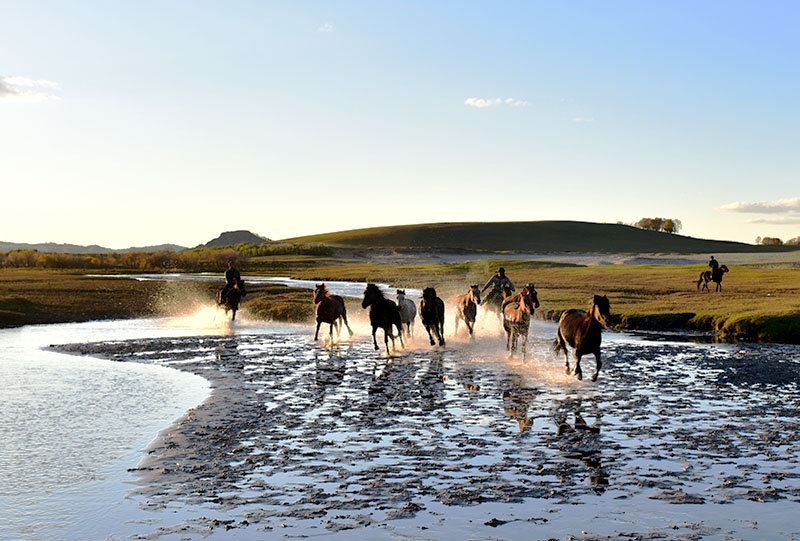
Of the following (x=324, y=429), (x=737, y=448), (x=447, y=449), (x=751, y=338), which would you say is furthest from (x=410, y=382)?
(x=751, y=338)

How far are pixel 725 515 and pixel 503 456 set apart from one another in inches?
142

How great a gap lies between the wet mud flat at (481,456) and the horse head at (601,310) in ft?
5.15

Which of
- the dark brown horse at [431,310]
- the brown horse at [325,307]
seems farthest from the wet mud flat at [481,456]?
the brown horse at [325,307]

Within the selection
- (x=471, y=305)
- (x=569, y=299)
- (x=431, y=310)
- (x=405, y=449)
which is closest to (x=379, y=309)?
(x=431, y=310)

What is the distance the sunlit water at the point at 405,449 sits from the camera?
9.44 metres

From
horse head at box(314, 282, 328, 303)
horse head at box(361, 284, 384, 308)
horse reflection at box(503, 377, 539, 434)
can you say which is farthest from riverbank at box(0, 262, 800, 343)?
horse reflection at box(503, 377, 539, 434)

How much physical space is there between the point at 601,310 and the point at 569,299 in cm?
2951

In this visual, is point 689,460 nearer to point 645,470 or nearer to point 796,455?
point 645,470

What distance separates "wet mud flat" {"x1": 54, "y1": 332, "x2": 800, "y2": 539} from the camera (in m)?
9.30

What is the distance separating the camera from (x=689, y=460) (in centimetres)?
1201

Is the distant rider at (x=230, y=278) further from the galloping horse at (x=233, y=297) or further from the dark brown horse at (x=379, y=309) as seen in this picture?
the dark brown horse at (x=379, y=309)

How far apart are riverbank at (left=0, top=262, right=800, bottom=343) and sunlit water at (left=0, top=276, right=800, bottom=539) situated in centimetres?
1248

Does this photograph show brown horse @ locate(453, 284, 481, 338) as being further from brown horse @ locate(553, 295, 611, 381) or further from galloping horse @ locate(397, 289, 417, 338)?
brown horse @ locate(553, 295, 611, 381)

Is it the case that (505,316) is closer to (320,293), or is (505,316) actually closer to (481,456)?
(320,293)
